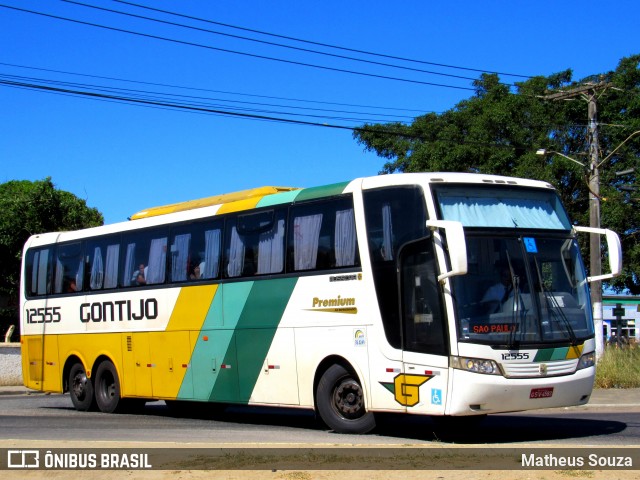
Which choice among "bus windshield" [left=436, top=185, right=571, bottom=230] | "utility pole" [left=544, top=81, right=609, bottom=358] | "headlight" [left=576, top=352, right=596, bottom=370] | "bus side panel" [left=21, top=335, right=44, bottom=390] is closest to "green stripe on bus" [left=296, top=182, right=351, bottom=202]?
"bus windshield" [left=436, top=185, right=571, bottom=230]

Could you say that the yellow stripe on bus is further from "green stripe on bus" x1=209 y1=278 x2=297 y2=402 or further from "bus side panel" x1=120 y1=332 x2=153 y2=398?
"bus side panel" x1=120 y1=332 x2=153 y2=398

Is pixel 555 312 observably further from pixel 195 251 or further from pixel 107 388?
pixel 107 388

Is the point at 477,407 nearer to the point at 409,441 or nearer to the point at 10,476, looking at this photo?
the point at 409,441

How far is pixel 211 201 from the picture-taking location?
54.7ft

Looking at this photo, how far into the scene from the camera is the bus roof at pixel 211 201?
15.4m

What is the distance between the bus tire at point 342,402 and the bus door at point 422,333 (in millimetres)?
956

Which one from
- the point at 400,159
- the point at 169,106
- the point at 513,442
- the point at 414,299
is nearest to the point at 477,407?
the point at 513,442

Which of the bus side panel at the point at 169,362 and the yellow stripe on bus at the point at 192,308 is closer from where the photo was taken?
the yellow stripe on bus at the point at 192,308

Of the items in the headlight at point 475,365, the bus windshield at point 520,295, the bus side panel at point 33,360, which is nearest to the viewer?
the headlight at point 475,365

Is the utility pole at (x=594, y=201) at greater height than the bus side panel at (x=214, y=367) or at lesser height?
greater

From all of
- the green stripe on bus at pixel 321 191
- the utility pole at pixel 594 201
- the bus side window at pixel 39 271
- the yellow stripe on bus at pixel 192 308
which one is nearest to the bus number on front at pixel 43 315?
the bus side window at pixel 39 271

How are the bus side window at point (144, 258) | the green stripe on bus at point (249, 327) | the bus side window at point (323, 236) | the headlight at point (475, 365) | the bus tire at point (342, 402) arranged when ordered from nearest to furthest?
the headlight at point (475, 365) < the bus tire at point (342, 402) < the bus side window at point (323, 236) < the green stripe on bus at point (249, 327) < the bus side window at point (144, 258)

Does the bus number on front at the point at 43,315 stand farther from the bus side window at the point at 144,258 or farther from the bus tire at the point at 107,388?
the bus side window at the point at 144,258

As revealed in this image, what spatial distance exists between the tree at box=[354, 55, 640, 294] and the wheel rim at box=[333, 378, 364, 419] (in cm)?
2629
